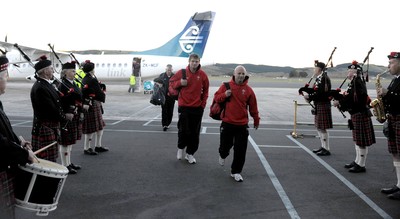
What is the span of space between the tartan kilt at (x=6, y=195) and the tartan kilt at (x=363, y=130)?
5.53 m

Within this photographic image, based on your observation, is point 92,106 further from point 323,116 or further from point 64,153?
point 323,116

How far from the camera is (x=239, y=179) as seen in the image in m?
5.88

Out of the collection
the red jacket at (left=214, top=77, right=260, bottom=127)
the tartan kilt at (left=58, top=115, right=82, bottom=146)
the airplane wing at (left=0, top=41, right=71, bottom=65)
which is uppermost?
the airplane wing at (left=0, top=41, right=71, bottom=65)

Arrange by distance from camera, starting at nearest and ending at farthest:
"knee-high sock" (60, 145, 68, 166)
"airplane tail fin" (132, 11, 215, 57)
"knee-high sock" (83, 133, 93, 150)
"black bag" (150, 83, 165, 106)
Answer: "knee-high sock" (60, 145, 68, 166) → "knee-high sock" (83, 133, 93, 150) → "black bag" (150, 83, 165, 106) → "airplane tail fin" (132, 11, 215, 57)

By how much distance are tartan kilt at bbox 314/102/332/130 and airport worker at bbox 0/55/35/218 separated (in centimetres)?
615

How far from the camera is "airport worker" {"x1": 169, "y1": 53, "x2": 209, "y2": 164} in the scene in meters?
7.01

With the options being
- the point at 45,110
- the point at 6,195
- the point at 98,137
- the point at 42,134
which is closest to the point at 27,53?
the point at 98,137

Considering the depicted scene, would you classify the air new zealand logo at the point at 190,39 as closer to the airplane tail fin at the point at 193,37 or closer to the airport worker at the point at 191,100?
the airplane tail fin at the point at 193,37

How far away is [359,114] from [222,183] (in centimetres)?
279

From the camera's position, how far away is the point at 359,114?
6457 mm

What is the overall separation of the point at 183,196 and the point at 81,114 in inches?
102

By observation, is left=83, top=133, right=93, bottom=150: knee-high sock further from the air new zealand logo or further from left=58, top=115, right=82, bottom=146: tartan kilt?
the air new zealand logo

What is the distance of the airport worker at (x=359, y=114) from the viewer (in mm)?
6383

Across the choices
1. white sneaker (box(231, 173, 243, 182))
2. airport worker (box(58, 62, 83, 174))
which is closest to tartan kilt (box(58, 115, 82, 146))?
airport worker (box(58, 62, 83, 174))
